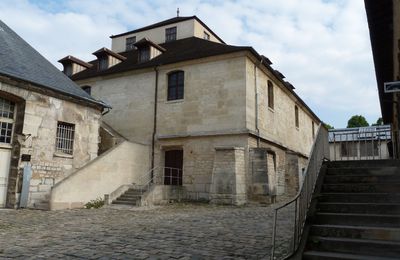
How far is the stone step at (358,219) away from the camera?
4.90m

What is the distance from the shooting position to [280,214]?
31.9 ft

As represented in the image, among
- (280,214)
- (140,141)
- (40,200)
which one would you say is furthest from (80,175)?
(280,214)

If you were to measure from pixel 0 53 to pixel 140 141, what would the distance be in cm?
728

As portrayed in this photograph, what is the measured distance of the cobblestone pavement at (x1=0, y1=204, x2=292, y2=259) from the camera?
529cm

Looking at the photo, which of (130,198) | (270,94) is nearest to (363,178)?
(130,198)

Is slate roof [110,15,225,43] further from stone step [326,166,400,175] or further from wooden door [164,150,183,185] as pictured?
stone step [326,166,400,175]

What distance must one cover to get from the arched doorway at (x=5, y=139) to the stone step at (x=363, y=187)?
1083cm

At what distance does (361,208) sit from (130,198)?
9723mm

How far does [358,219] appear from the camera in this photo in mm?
5102

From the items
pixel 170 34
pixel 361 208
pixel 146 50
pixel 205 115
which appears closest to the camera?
pixel 361 208

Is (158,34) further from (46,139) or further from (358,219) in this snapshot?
(358,219)

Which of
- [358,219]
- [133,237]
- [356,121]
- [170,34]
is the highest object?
[170,34]

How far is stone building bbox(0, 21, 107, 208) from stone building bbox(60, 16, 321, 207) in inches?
142

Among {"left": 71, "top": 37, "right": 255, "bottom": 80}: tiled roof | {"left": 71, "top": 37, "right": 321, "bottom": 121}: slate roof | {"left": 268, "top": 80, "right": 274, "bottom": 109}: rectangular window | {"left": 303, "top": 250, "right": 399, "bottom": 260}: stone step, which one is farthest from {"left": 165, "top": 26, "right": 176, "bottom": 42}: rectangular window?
{"left": 303, "top": 250, "right": 399, "bottom": 260}: stone step
